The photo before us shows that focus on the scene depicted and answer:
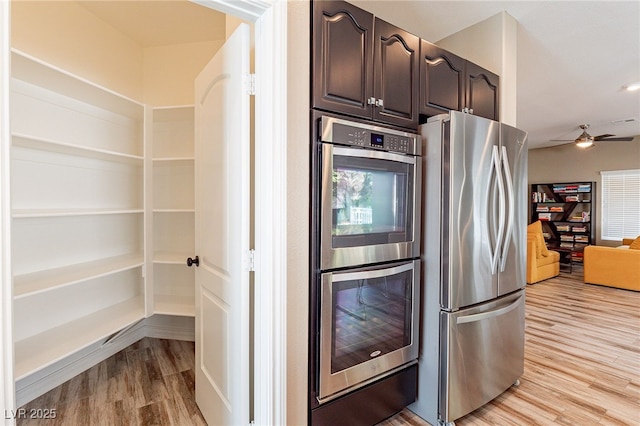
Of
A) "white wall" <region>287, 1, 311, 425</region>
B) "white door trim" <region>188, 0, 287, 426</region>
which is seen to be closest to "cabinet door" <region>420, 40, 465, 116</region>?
"white wall" <region>287, 1, 311, 425</region>

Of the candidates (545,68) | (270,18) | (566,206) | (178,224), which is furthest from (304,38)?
(566,206)

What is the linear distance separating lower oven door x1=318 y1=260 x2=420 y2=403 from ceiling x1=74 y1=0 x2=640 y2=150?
74.1 inches

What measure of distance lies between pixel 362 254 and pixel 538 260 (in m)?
5.34

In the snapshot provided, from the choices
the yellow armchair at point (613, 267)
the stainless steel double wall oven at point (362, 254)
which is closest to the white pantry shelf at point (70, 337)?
the stainless steel double wall oven at point (362, 254)

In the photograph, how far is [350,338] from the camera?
1.62m

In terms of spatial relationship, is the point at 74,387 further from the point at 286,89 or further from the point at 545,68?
the point at 545,68

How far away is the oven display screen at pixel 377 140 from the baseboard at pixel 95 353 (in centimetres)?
241

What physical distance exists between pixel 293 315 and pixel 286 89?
1062mm

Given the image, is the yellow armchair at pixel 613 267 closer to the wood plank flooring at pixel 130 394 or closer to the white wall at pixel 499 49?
the white wall at pixel 499 49

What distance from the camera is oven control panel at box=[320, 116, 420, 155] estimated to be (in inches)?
58.0

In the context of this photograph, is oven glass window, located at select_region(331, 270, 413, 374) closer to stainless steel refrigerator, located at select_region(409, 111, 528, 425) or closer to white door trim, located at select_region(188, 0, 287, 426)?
stainless steel refrigerator, located at select_region(409, 111, 528, 425)

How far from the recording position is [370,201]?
167cm

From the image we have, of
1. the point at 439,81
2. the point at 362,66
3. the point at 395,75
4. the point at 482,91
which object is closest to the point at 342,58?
the point at 362,66

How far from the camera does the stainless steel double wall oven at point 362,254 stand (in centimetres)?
148
